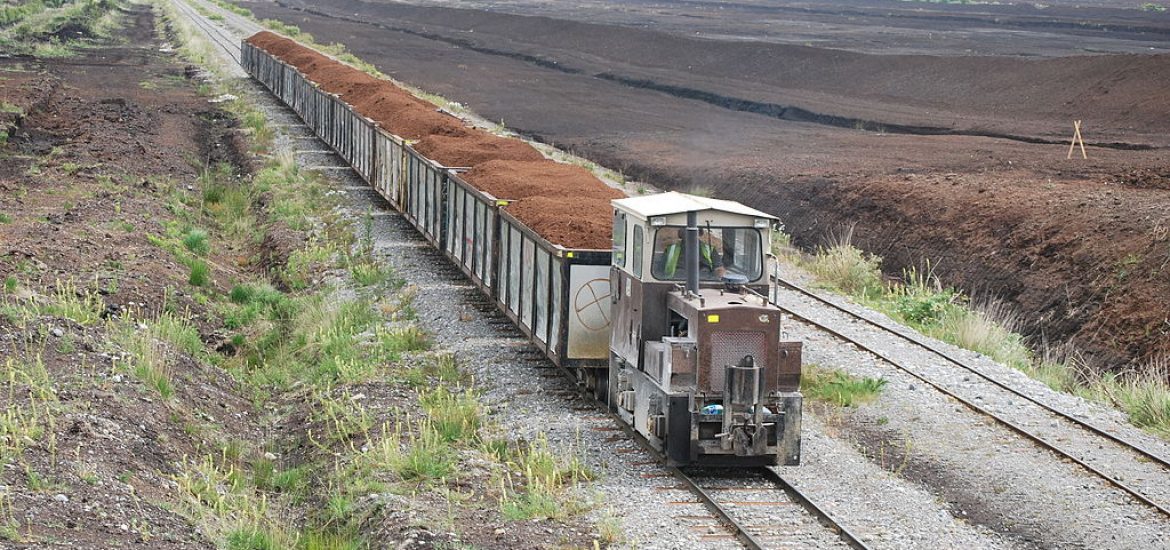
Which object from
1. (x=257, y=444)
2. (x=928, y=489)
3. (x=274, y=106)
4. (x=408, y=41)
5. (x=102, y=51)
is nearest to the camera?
(x=928, y=489)

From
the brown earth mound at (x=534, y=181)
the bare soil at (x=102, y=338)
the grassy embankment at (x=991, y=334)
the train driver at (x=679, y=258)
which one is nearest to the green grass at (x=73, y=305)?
the bare soil at (x=102, y=338)

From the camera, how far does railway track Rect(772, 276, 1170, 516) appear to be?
14.3 metres

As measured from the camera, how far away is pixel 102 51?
77.0m

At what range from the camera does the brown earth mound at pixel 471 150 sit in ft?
79.5

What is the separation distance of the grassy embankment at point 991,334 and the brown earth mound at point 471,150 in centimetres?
660

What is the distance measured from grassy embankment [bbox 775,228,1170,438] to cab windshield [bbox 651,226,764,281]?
6.22m

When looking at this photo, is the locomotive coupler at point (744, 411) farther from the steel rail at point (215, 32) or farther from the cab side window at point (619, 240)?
the steel rail at point (215, 32)

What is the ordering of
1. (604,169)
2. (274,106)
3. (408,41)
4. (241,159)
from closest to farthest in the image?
(241,159)
(604,169)
(274,106)
(408,41)

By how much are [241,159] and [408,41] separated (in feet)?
193

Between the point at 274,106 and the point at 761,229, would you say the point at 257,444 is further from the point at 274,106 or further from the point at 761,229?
the point at 274,106

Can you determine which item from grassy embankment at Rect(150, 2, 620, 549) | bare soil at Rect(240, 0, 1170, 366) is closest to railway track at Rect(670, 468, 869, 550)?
grassy embankment at Rect(150, 2, 620, 549)

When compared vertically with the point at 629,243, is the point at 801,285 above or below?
below

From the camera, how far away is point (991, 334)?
21219 millimetres

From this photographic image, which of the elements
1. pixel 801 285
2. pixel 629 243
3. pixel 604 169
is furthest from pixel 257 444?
pixel 604 169
